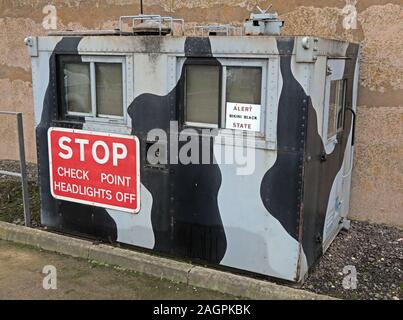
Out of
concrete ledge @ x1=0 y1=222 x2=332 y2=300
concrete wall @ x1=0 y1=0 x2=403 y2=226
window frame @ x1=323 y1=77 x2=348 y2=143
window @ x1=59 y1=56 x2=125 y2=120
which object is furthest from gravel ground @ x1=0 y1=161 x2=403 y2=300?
window @ x1=59 y1=56 x2=125 y2=120

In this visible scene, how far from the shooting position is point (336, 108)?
4.26m

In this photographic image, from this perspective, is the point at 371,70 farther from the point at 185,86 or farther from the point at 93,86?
the point at 93,86

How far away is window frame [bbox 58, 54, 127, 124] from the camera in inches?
165

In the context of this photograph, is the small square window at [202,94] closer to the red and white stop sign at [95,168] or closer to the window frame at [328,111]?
the red and white stop sign at [95,168]


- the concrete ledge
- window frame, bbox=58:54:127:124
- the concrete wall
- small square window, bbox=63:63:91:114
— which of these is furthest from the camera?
the concrete wall

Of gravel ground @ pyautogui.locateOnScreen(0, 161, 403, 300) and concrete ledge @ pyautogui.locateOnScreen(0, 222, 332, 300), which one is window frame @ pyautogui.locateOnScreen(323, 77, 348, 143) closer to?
gravel ground @ pyautogui.locateOnScreen(0, 161, 403, 300)

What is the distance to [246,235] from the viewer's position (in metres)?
3.88

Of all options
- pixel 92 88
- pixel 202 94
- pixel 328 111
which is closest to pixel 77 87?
pixel 92 88

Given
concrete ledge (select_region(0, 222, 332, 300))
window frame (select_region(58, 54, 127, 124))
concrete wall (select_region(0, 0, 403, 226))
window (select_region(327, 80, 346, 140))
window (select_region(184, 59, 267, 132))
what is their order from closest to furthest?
concrete ledge (select_region(0, 222, 332, 300)) < window (select_region(184, 59, 267, 132)) < window (select_region(327, 80, 346, 140)) < window frame (select_region(58, 54, 127, 124)) < concrete wall (select_region(0, 0, 403, 226))

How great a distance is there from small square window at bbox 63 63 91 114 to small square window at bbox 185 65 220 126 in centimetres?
107

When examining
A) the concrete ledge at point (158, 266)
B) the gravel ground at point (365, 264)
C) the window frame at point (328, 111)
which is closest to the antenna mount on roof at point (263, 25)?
the window frame at point (328, 111)

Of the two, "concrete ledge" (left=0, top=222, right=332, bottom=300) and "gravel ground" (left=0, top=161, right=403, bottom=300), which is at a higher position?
"concrete ledge" (left=0, top=222, right=332, bottom=300)

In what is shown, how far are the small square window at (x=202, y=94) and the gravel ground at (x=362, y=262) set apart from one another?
1.63 m

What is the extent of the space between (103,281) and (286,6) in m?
3.49
